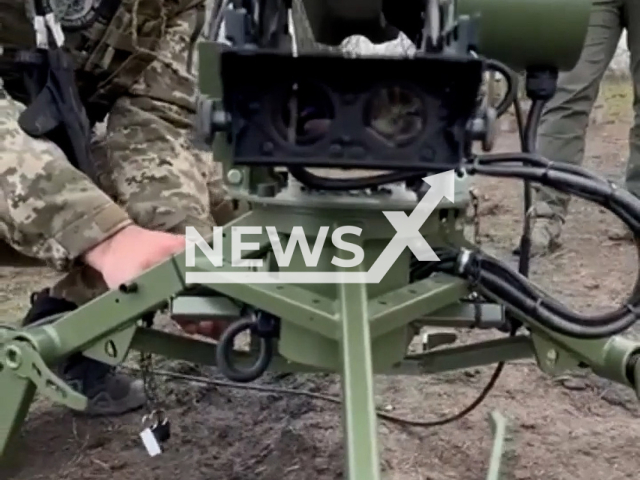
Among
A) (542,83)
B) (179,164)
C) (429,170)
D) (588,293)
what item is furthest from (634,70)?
(429,170)

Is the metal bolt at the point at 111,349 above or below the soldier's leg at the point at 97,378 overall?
above

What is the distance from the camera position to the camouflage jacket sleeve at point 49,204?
Result: 4.43 feet

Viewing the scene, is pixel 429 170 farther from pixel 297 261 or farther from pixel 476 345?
pixel 476 345

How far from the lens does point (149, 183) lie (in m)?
1.78

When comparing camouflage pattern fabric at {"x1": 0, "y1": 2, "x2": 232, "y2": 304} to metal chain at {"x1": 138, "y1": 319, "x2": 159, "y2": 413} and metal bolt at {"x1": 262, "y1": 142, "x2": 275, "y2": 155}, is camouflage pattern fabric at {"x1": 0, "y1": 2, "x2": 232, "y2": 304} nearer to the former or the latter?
metal chain at {"x1": 138, "y1": 319, "x2": 159, "y2": 413}

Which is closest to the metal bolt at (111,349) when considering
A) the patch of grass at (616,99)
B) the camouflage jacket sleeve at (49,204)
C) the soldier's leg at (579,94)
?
the camouflage jacket sleeve at (49,204)

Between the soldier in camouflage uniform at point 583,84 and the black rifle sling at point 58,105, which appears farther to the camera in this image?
the soldier in camouflage uniform at point 583,84

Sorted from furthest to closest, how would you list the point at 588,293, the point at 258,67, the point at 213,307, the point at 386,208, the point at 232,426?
the point at 588,293 → the point at 232,426 → the point at 213,307 → the point at 386,208 → the point at 258,67

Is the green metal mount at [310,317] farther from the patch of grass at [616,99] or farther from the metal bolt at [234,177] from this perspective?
the patch of grass at [616,99]

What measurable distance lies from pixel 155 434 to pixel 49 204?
1.38 ft

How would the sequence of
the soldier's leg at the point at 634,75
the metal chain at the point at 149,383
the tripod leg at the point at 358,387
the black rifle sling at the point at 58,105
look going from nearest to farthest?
the tripod leg at the point at 358,387 < the black rifle sling at the point at 58,105 < the metal chain at the point at 149,383 < the soldier's leg at the point at 634,75

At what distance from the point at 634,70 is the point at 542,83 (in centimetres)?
189

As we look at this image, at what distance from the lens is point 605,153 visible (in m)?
5.00

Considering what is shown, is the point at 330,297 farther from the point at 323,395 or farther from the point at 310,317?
the point at 323,395
